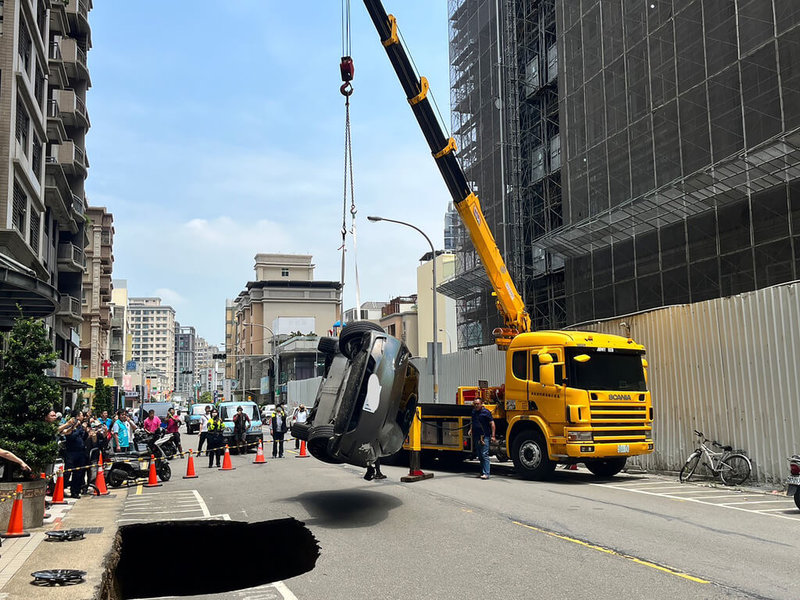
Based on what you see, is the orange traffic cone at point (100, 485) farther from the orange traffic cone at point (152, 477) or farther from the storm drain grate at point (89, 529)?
the storm drain grate at point (89, 529)

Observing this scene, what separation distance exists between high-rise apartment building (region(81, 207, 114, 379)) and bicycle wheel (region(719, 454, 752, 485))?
6686 centimetres

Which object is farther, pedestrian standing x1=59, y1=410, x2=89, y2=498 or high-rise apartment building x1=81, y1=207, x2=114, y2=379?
high-rise apartment building x1=81, y1=207, x2=114, y2=379

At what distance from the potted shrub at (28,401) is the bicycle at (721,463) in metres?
13.3

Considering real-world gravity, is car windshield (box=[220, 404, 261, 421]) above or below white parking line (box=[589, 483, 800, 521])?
above

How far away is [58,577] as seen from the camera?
26.2 feet

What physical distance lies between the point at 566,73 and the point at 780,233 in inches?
600

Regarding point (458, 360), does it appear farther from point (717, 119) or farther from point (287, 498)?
point (287, 498)

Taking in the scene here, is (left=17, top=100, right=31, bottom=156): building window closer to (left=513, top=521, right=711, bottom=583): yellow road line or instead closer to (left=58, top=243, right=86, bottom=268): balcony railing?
(left=58, top=243, right=86, bottom=268): balcony railing

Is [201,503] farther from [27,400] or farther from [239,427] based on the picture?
[239,427]

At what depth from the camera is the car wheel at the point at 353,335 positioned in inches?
493

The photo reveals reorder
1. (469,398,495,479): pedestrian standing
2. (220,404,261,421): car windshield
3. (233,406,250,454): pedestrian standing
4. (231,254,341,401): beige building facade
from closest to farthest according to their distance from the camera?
(469,398,495,479): pedestrian standing, (233,406,250,454): pedestrian standing, (220,404,261,421): car windshield, (231,254,341,401): beige building facade

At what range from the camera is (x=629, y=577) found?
7.58 meters

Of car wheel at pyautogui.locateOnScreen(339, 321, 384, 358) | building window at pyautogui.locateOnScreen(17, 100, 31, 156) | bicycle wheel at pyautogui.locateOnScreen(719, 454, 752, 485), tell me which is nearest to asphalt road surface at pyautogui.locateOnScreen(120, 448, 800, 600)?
bicycle wheel at pyautogui.locateOnScreen(719, 454, 752, 485)

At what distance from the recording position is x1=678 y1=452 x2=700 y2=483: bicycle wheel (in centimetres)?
1674
